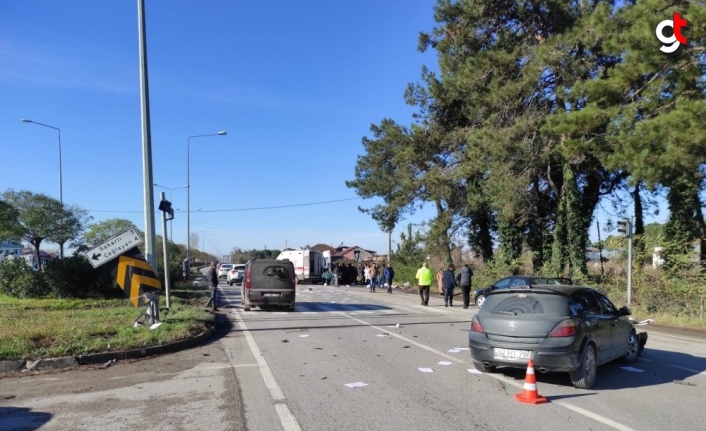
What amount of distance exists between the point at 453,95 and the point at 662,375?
20850 mm

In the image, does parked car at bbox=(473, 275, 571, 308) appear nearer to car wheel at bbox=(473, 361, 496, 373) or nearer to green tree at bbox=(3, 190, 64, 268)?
car wheel at bbox=(473, 361, 496, 373)

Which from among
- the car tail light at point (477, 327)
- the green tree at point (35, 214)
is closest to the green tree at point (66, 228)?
the green tree at point (35, 214)

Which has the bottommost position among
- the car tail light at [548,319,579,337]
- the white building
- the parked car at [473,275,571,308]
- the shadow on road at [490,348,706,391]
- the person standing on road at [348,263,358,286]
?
the person standing on road at [348,263,358,286]

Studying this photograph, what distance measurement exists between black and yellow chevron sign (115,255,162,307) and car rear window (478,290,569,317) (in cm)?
814

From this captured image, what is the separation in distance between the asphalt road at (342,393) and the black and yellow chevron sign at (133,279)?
100 inches

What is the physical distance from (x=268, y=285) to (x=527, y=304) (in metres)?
12.3

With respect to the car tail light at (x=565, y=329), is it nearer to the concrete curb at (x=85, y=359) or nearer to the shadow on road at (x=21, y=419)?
the shadow on road at (x=21, y=419)

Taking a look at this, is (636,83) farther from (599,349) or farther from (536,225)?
(536,225)

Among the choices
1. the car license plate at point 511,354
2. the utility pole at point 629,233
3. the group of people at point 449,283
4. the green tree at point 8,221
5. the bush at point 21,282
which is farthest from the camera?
the green tree at point 8,221

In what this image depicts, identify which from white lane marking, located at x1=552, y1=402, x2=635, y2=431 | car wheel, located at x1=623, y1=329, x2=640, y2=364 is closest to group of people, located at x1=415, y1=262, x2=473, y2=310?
car wheel, located at x1=623, y1=329, x2=640, y2=364

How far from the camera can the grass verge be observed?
9.62 metres

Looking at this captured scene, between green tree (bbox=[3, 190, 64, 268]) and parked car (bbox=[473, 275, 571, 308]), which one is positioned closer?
parked car (bbox=[473, 275, 571, 308])

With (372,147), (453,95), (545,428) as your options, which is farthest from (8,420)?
(372,147)

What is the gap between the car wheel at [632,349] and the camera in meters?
9.18
